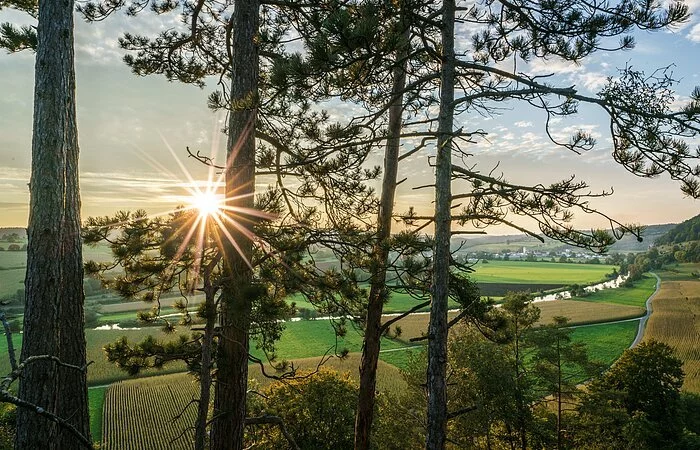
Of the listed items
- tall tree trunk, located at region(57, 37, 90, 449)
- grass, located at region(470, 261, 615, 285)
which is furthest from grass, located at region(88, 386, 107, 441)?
grass, located at region(470, 261, 615, 285)

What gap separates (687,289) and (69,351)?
78.2 metres

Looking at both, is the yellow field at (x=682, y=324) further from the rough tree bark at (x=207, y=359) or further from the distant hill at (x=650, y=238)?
the rough tree bark at (x=207, y=359)

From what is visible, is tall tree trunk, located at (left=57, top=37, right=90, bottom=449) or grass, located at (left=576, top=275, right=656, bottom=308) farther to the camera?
grass, located at (left=576, top=275, right=656, bottom=308)

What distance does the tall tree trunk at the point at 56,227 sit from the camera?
3.31m

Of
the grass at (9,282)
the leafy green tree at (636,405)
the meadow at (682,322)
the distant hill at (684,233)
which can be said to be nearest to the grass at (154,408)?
the leafy green tree at (636,405)

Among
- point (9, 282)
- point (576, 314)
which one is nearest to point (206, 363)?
point (576, 314)

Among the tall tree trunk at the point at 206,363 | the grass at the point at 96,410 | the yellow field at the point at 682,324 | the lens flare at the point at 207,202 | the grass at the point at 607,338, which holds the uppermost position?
the lens flare at the point at 207,202

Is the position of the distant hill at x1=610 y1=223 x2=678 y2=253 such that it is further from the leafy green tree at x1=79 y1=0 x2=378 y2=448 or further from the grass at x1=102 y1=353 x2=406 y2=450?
the grass at x1=102 y1=353 x2=406 y2=450

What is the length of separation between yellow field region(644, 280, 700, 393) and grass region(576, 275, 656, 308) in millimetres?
1991

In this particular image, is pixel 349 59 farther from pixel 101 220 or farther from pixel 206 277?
pixel 101 220

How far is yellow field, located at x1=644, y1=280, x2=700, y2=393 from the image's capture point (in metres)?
30.5

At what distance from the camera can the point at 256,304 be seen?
156 inches

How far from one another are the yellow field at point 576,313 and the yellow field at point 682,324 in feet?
10.2

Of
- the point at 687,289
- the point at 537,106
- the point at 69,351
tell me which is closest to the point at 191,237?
the point at 69,351
